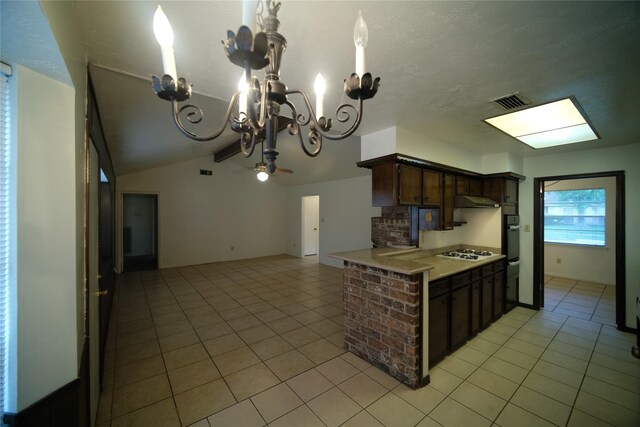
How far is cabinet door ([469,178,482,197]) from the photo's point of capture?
12.3 ft

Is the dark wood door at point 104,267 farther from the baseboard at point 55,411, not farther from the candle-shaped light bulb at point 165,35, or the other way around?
the candle-shaped light bulb at point 165,35

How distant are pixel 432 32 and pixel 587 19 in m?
0.71

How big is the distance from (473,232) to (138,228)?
8.98 metres

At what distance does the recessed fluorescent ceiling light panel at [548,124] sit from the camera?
2.24 m

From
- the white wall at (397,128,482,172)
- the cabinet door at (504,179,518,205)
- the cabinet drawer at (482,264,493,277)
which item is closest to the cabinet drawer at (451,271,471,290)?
the cabinet drawer at (482,264,493,277)

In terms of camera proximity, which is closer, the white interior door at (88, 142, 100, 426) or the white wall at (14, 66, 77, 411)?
the white wall at (14, 66, 77, 411)

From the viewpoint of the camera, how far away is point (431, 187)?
309 centimetres

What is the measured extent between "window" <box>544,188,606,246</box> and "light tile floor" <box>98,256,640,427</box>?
107 inches

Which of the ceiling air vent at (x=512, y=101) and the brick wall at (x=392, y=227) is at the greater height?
the ceiling air vent at (x=512, y=101)

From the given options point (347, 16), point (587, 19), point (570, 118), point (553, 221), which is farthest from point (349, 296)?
point (553, 221)

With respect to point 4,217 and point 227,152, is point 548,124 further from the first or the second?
point 227,152

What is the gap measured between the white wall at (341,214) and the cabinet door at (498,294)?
2.75 meters

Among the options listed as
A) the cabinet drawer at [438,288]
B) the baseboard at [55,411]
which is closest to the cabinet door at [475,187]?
the cabinet drawer at [438,288]

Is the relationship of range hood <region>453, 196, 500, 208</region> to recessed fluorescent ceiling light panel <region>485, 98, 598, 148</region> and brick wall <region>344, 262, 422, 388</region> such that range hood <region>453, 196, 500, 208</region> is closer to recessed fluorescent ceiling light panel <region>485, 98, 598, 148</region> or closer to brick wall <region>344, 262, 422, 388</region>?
recessed fluorescent ceiling light panel <region>485, 98, 598, 148</region>
